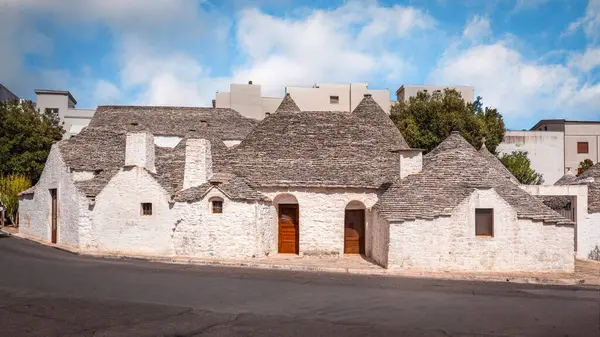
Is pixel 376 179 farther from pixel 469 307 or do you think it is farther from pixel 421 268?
pixel 469 307

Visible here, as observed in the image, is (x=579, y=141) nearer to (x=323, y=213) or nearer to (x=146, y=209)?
(x=323, y=213)

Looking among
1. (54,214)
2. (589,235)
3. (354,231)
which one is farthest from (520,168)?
(54,214)

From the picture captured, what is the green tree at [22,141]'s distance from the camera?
4078cm

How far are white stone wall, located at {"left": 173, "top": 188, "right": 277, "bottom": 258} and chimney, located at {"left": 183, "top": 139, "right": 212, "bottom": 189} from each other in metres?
1.48

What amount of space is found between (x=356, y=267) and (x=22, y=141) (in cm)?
3335

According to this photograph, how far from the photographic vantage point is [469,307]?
1210cm

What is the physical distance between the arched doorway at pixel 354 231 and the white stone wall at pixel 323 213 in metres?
0.62

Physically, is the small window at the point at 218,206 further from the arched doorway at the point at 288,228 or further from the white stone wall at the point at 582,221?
the white stone wall at the point at 582,221

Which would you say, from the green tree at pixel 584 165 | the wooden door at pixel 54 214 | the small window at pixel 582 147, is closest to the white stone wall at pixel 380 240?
the wooden door at pixel 54 214

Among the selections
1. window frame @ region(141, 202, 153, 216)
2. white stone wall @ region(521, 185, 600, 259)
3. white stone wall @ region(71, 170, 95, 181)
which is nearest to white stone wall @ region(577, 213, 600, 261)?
white stone wall @ region(521, 185, 600, 259)

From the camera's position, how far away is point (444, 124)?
3794 cm

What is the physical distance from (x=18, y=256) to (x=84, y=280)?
7157 millimetres

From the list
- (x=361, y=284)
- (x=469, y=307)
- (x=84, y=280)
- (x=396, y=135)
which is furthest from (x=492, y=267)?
(x=84, y=280)

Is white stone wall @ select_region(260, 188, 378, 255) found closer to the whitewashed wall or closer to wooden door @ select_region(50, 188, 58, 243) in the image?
wooden door @ select_region(50, 188, 58, 243)
